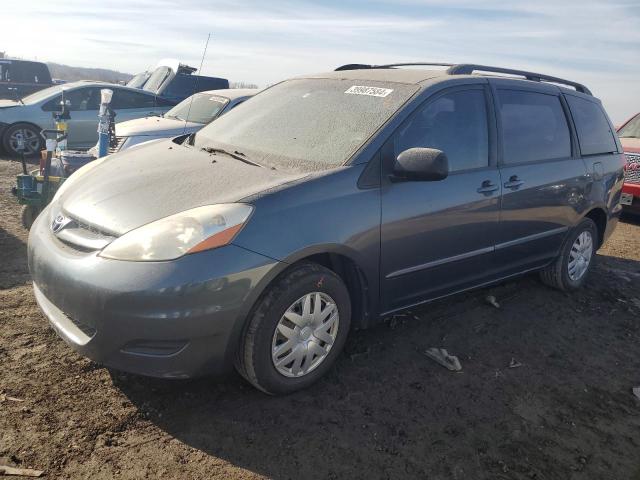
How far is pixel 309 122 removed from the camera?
11.2 ft

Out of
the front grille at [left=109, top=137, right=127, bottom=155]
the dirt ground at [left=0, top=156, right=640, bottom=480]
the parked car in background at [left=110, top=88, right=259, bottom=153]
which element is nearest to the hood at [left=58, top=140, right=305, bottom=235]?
the dirt ground at [left=0, top=156, right=640, bottom=480]

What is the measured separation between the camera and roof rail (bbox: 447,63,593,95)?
379 cm

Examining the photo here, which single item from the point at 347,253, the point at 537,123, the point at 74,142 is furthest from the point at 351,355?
the point at 74,142

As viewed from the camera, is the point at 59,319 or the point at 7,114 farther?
the point at 7,114

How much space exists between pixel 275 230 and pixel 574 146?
3.19m

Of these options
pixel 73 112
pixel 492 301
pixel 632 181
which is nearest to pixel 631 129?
pixel 632 181

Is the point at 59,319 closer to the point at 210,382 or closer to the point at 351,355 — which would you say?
the point at 210,382

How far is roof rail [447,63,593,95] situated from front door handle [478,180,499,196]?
836 millimetres

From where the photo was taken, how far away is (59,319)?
102 inches

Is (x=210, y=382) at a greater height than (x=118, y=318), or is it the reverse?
(x=118, y=318)

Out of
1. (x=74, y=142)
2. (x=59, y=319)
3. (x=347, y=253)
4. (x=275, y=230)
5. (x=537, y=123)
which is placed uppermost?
(x=537, y=123)

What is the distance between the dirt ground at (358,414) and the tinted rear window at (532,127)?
1389mm

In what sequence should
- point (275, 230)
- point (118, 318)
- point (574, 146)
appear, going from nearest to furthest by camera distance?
point (118, 318)
point (275, 230)
point (574, 146)

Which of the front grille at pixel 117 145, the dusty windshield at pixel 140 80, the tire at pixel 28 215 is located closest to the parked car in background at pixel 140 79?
the dusty windshield at pixel 140 80
